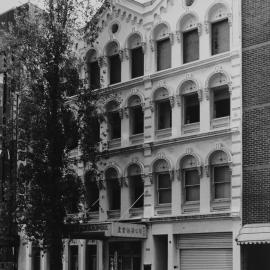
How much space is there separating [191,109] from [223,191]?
404cm

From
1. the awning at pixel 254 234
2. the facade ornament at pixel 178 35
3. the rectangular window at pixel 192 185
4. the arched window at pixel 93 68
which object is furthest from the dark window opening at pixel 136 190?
the awning at pixel 254 234

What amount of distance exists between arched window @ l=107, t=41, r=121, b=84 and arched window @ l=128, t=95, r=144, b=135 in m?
1.83

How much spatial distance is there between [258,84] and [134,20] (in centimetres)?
809

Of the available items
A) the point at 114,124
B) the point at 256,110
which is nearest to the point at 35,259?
the point at 114,124

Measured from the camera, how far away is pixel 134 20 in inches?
1270

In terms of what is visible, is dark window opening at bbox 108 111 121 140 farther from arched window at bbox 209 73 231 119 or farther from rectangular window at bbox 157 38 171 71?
arched window at bbox 209 73 231 119

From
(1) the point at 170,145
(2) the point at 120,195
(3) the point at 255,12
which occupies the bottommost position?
(2) the point at 120,195

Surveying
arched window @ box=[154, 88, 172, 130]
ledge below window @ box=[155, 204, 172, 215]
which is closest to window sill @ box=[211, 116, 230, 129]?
arched window @ box=[154, 88, 172, 130]

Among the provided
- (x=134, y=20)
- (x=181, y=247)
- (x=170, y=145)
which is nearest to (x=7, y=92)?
(x=134, y=20)

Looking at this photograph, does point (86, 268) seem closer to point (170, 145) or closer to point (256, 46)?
point (170, 145)

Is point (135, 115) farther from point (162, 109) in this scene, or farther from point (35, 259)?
point (35, 259)

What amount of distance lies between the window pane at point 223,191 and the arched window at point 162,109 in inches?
158

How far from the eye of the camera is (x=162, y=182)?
30.5 metres

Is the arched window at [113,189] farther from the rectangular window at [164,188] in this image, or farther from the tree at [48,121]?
the tree at [48,121]
